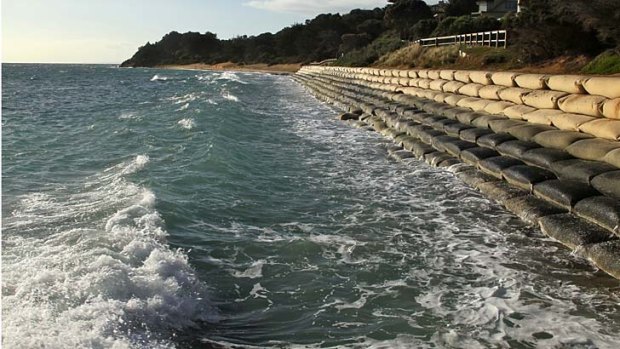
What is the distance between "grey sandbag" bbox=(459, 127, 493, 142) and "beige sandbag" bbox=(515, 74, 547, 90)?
4.54 ft

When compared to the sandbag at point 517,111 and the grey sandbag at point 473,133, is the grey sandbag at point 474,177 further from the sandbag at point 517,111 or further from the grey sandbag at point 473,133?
the sandbag at point 517,111

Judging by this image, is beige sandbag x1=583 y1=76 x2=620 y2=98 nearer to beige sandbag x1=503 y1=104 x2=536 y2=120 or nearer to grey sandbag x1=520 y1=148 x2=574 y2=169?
grey sandbag x1=520 y1=148 x2=574 y2=169

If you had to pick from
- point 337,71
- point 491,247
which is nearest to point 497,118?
point 491,247

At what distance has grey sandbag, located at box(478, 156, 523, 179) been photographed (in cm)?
1016

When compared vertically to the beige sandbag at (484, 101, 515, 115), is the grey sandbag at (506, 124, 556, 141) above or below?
below

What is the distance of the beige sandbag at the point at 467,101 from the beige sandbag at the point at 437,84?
2.82m

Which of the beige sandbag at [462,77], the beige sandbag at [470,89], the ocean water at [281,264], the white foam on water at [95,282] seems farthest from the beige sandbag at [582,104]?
the white foam on water at [95,282]

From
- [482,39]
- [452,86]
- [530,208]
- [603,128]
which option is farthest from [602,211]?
[482,39]

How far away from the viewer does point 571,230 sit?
7.01 meters

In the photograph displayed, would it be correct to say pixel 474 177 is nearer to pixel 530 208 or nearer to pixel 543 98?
pixel 530 208

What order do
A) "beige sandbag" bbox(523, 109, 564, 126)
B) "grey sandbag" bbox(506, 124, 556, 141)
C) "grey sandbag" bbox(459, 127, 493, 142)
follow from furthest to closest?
"grey sandbag" bbox(459, 127, 493, 142), "beige sandbag" bbox(523, 109, 564, 126), "grey sandbag" bbox(506, 124, 556, 141)

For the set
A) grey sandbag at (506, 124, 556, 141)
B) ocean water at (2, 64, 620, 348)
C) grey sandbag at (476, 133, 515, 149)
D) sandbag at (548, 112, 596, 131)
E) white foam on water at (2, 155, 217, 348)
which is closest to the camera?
white foam on water at (2, 155, 217, 348)

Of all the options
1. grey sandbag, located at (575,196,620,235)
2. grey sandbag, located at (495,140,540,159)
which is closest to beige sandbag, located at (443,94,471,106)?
grey sandbag, located at (495,140,540,159)

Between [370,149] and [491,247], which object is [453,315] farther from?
[370,149]
